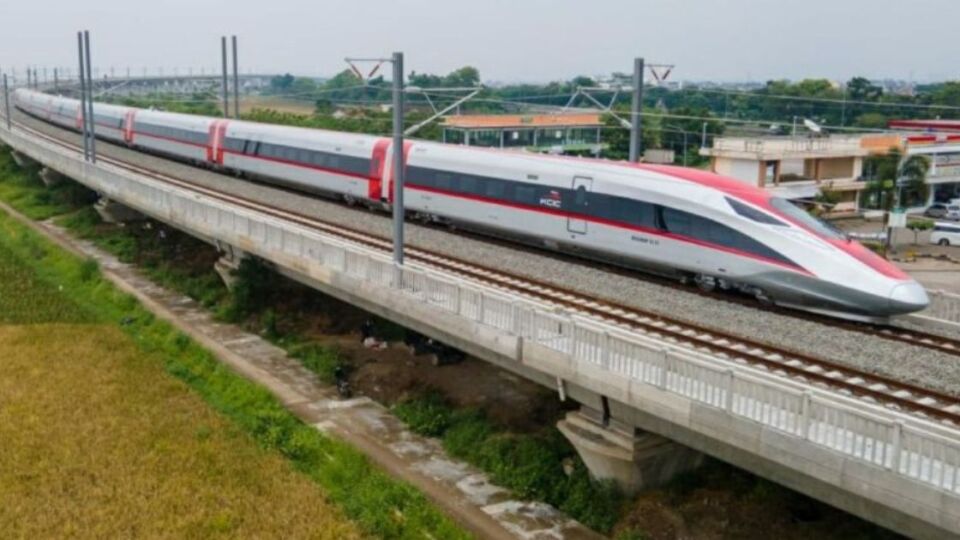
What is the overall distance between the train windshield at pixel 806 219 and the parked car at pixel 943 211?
40441 mm

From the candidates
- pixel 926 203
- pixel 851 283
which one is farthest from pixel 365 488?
pixel 926 203

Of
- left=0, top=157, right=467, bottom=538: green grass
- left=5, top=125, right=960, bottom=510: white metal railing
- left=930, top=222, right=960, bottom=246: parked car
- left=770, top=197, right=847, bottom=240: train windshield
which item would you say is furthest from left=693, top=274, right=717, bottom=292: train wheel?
left=930, top=222, right=960, bottom=246: parked car

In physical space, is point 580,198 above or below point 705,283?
above

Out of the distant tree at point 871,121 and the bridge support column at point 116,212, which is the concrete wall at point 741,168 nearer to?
the bridge support column at point 116,212

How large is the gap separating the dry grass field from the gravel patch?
6.63m

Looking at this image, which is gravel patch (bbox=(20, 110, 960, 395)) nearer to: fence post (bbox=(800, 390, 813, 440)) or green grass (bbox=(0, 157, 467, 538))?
fence post (bbox=(800, 390, 813, 440))

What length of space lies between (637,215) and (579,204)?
6.92ft

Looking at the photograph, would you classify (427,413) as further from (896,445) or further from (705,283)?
(896,445)

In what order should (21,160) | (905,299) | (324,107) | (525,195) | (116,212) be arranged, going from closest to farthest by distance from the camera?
(905,299), (525,195), (116,212), (21,160), (324,107)

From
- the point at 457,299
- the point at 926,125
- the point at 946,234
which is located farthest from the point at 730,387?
the point at 926,125

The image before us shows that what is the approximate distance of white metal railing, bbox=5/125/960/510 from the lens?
32.8 feet

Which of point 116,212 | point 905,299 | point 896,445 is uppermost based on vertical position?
point 905,299

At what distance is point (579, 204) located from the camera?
22312 mm

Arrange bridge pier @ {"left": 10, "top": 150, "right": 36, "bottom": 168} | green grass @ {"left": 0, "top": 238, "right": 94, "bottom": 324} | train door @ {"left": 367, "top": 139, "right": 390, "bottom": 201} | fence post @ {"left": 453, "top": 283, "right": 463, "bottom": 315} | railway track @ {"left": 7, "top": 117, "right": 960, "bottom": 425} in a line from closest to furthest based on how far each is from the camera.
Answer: railway track @ {"left": 7, "top": 117, "right": 960, "bottom": 425} < fence post @ {"left": 453, "top": 283, "right": 463, "bottom": 315} < green grass @ {"left": 0, "top": 238, "right": 94, "bottom": 324} < train door @ {"left": 367, "top": 139, "right": 390, "bottom": 201} < bridge pier @ {"left": 10, "top": 150, "right": 36, "bottom": 168}
